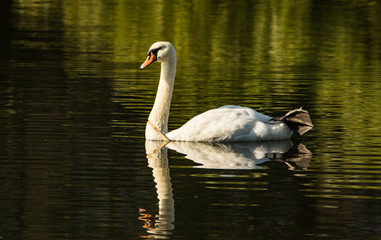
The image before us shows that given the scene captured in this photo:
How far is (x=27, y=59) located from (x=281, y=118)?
45.7 feet

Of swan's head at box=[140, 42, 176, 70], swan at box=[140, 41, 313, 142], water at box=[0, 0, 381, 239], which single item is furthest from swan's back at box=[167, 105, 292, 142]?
swan's head at box=[140, 42, 176, 70]

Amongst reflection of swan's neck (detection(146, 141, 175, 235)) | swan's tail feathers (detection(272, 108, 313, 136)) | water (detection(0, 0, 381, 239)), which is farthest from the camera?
swan's tail feathers (detection(272, 108, 313, 136))

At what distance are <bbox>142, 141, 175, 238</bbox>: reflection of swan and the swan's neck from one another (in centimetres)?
33

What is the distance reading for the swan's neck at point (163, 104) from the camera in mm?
14000

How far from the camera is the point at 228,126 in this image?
13398 millimetres

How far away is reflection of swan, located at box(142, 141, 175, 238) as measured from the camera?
8.63m

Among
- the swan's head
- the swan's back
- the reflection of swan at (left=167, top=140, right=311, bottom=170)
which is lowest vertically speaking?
the reflection of swan at (left=167, top=140, right=311, bottom=170)

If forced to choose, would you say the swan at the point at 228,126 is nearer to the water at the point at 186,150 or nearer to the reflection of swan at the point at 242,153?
the reflection of swan at the point at 242,153

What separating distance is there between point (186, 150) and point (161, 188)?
2.66 m

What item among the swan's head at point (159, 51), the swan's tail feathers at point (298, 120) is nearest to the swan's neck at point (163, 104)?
the swan's head at point (159, 51)

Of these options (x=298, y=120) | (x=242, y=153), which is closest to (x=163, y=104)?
(x=242, y=153)

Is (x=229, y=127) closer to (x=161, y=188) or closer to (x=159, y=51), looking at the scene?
(x=159, y=51)

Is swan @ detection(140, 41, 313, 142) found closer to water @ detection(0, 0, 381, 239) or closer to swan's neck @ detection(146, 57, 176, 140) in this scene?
swan's neck @ detection(146, 57, 176, 140)

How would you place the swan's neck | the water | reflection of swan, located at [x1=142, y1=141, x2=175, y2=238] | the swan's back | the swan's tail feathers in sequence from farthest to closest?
the swan's neck, the swan's tail feathers, the swan's back, the water, reflection of swan, located at [x1=142, y1=141, x2=175, y2=238]
